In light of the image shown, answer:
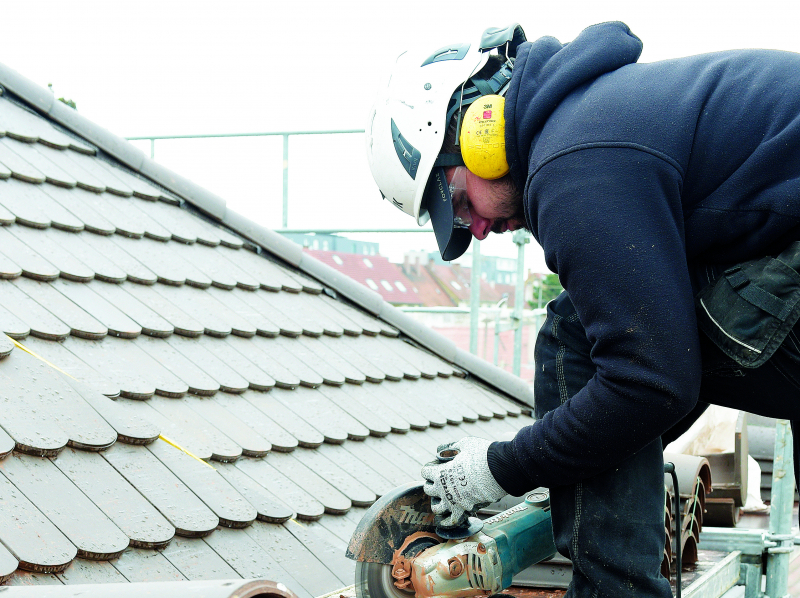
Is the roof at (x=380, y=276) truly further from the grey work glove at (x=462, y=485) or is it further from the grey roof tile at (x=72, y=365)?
the grey work glove at (x=462, y=485)

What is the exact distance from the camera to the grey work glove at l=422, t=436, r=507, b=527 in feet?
5.98

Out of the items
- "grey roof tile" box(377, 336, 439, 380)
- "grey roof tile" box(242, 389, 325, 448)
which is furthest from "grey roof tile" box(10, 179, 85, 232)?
"grey roof tile" box(377, 336, 439, 380)

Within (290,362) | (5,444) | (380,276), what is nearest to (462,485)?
(5,444)

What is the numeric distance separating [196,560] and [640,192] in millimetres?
1262

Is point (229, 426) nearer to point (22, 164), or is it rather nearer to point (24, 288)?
point (24, 288)

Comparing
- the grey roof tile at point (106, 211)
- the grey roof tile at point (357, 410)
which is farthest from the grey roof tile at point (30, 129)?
the grey roof tile at point (357, 410)

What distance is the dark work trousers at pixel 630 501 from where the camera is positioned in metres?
1.73

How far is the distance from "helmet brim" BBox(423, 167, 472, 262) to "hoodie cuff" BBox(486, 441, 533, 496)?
1.74 ft

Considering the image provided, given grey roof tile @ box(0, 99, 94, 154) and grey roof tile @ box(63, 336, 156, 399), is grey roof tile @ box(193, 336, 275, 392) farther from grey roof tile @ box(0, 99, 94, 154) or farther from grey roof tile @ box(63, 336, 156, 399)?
grey roof tile @ box(0, 99, 94, 154)

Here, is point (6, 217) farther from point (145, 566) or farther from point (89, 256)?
point (145, 566)

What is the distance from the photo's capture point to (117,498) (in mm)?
1857

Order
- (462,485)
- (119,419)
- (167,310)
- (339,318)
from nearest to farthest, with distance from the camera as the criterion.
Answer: (462,485) → (119,419) → (167,310) → (339,318)

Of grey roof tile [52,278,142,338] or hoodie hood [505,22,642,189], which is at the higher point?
hoodie hood [505,22,642,189]

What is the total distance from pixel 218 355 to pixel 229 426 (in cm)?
35
